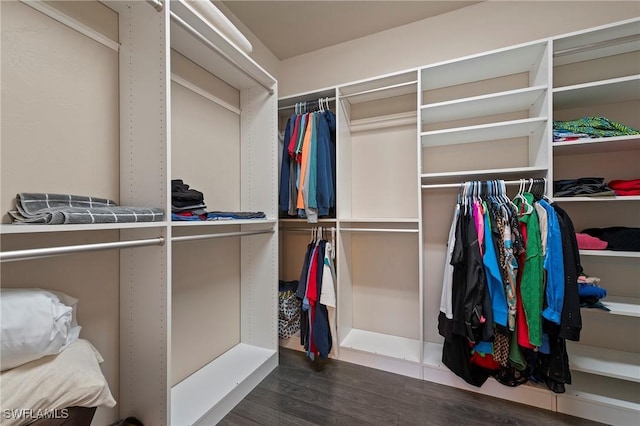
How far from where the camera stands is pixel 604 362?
1.55 meters

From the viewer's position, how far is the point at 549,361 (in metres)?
1.46

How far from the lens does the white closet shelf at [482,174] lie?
65.2 inches

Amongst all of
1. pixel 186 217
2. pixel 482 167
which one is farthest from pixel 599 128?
pixel 186 217

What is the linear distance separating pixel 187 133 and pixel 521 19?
2.56 m

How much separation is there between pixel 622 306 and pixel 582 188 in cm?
73

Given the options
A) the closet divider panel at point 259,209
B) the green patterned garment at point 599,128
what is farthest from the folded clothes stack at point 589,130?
the closet divider panel at point 259,209

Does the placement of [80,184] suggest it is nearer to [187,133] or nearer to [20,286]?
[20,286]

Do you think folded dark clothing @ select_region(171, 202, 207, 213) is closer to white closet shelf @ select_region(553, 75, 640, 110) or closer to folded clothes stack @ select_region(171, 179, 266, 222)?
folded clothes stack @ select_region(171, 179, 266, 222)

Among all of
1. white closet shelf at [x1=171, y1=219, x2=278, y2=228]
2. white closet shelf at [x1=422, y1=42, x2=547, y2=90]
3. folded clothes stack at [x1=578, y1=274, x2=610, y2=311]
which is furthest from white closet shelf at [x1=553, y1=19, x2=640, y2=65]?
white closet shelf at [x1=171, y1=219, x2=278, y2=228]

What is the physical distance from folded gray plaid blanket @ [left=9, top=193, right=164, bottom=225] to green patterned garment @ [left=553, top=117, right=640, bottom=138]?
2.40 metres

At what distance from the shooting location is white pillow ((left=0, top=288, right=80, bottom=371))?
0.77 meters

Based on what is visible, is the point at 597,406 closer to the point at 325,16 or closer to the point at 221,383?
the point at 221,383

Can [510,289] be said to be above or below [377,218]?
below

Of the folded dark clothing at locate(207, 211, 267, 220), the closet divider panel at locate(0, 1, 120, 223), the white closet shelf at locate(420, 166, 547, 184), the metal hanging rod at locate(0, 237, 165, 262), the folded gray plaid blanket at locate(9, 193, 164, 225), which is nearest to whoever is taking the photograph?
the metal hanging rod at locate(0, 237, 165, 262)
